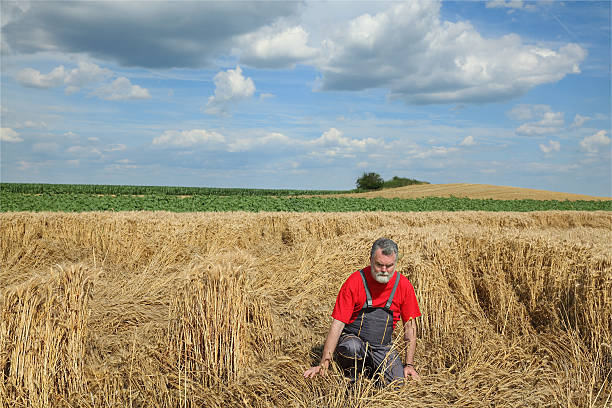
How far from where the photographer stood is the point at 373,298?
3.65 metres

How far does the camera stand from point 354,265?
7121mm

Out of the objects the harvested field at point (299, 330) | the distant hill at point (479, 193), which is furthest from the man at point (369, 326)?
the distant hill at point (479, 193)

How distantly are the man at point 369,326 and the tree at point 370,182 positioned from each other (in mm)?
56676

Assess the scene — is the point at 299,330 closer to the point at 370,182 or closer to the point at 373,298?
the point at 373,298

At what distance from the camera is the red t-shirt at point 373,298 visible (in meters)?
3.56

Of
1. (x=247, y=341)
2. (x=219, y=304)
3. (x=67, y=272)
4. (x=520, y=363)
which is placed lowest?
(x=520, y=363)

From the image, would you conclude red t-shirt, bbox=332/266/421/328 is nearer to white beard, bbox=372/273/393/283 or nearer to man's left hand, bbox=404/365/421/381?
white beard, bbox=372/273/393/283

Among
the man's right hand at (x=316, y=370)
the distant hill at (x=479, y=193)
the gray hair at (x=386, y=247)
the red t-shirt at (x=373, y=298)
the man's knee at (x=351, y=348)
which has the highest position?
the distant hill at (x=479, y=193)

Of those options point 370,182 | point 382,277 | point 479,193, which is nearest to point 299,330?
point 382,277

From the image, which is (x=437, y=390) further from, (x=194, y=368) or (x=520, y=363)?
(x=194, y=368)

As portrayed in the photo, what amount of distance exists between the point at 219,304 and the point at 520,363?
3.15 meters

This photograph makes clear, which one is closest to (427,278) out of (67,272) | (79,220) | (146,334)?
(146,334)

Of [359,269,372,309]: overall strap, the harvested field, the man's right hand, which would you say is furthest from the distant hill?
the man's right hand

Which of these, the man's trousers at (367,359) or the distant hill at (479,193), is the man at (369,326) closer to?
the man's trousers at (367,359)
